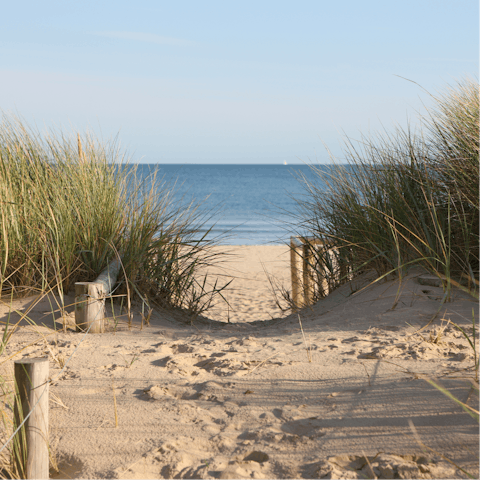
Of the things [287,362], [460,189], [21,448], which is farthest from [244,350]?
[460,189]

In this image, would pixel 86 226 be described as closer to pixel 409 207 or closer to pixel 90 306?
pixel 90 306

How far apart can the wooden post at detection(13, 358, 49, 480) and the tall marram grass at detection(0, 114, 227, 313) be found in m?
1.78

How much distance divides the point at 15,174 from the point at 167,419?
3131mm

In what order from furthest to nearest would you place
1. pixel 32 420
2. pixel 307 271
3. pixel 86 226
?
1. pixel 307 271
2. pixel 86 226
3. pixel 32 420

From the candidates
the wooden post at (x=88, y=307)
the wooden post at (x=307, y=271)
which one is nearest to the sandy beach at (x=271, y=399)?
the wooden post at (x=88, y=307)

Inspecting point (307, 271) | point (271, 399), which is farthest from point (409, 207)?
point (271, 399)

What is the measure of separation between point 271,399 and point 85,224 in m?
2.37

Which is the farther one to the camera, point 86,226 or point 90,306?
point 86,226

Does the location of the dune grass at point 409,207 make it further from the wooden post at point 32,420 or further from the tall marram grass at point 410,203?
the wooden post at point 32,420

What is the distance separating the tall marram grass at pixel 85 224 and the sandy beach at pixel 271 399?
47cm

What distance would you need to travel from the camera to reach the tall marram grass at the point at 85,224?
3.68 m

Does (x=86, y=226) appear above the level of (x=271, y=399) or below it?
above

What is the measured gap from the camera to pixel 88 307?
3.32 meters

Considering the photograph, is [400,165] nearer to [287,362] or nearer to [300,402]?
[287,362]
